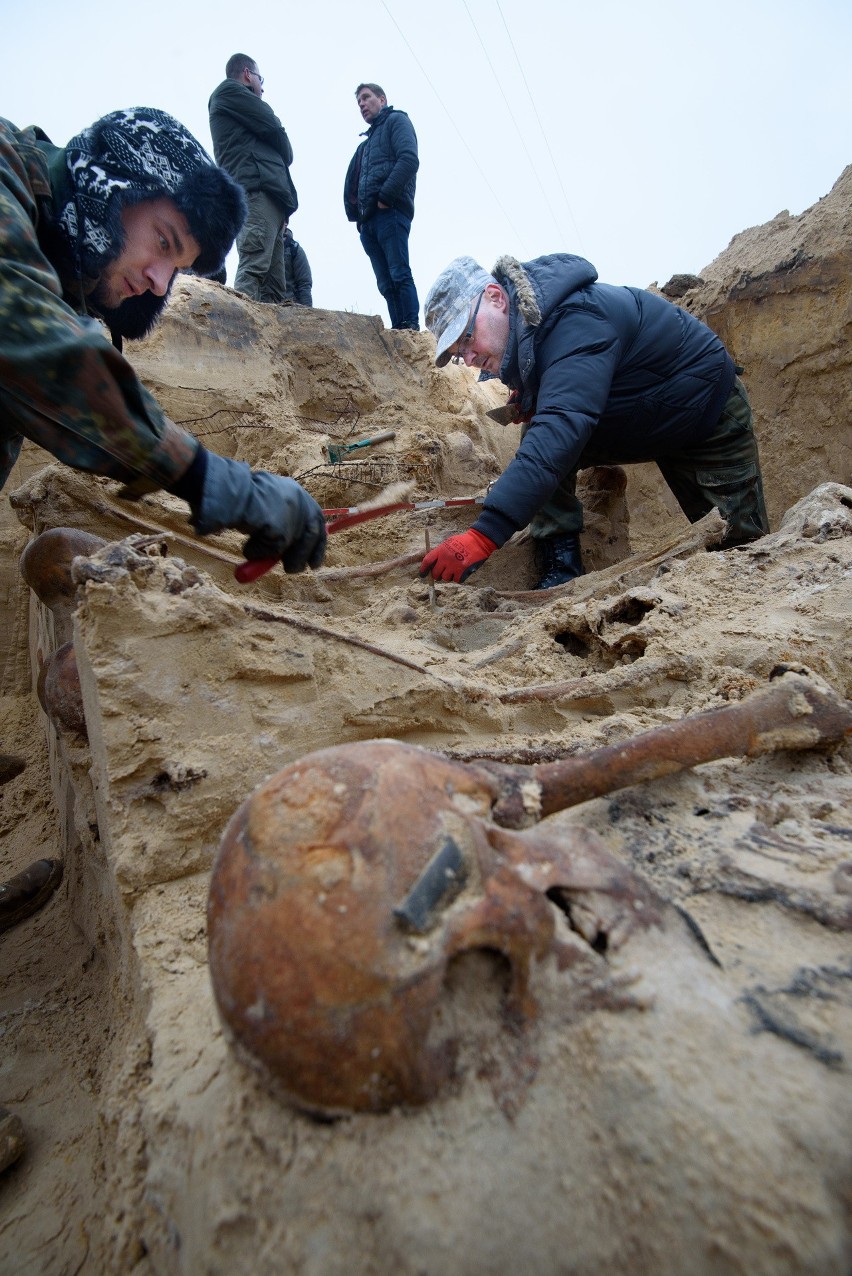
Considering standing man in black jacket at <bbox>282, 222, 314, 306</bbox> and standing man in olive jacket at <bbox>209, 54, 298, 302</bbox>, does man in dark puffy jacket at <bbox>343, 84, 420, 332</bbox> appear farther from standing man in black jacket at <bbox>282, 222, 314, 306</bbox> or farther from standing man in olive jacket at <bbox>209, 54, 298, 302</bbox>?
standing man in black jacket at <bbox>282, 222, 314, 306</bbox>

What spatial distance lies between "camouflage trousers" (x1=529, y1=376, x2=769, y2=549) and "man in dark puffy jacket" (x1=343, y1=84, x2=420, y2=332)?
3.14 m

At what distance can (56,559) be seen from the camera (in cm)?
225

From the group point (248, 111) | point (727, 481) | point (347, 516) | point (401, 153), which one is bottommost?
point (727, 481)

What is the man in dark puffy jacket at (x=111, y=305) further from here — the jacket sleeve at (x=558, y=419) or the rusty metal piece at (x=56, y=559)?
the jacket sleeve at (x=558, y=419)

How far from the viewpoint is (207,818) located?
1.43 m

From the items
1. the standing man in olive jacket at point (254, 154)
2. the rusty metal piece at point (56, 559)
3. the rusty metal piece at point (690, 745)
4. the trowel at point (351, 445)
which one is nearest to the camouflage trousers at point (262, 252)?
the standing man in olive jacket at point (254, 154)

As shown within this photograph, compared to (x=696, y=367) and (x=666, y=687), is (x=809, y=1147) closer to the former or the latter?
(x=666, y=687)

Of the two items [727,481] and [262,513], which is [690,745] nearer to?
[262,513]

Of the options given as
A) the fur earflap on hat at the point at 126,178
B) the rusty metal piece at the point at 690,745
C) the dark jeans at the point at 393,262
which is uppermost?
the dark jeans at the point at 393,262

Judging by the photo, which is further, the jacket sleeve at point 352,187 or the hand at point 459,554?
the jacket sleeve at point 352,187

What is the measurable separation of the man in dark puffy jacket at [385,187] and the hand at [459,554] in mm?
3805

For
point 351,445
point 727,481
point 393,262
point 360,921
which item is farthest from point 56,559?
point 393,262

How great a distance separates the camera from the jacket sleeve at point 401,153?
5191mm

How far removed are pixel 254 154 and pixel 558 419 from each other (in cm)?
433
